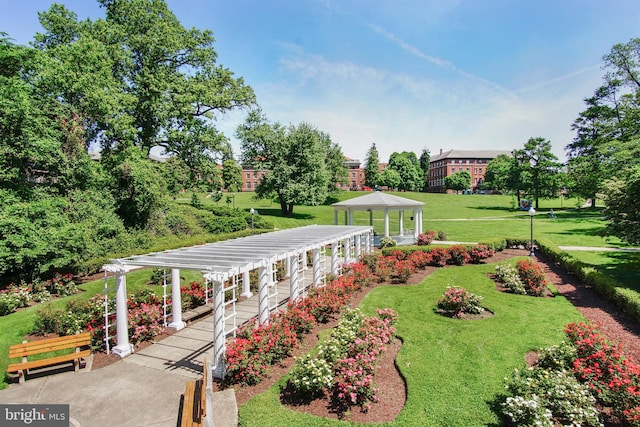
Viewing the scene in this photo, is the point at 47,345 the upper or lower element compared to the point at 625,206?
lower

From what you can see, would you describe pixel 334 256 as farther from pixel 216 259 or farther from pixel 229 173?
pixel 229 173

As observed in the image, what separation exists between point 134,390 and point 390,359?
5.91 m

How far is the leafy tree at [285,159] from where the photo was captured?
39531 millimetres

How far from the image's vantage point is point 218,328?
7566 mm

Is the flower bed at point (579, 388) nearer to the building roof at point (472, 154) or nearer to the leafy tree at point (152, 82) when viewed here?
the leafy tree at point (152, 82)

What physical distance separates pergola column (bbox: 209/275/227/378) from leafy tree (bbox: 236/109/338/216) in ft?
104

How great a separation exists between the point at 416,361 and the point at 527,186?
52.3m

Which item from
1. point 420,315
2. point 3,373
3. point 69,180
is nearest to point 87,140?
point 69,180

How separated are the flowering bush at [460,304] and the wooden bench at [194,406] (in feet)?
27.1

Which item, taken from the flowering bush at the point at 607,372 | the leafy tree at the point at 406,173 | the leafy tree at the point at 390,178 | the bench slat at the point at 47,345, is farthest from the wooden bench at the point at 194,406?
the leafy tree at the point at 406,173

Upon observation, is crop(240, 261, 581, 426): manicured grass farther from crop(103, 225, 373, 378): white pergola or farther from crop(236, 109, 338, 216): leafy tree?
crop(236, 109, 338, 216): leafy tree

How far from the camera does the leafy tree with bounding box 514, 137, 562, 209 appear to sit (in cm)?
4819

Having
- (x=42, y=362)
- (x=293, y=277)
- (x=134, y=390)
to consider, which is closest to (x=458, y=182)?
(x=293, y=277)

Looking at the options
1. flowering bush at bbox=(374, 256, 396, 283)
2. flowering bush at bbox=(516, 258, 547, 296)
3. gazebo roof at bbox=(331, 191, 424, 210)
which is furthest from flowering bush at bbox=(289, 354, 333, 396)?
gazebo roof at bbox=(331, 191, 424, 210)
